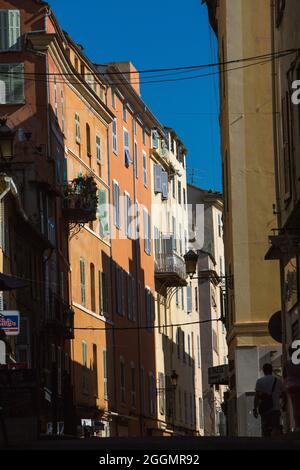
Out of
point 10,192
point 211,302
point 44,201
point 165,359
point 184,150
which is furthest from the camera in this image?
point 211,302

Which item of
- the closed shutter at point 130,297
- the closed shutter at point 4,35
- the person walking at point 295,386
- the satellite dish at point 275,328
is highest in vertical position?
the closed shutter at point 4,35

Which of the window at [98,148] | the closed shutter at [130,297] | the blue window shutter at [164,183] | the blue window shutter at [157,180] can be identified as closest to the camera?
the window at [98,148]

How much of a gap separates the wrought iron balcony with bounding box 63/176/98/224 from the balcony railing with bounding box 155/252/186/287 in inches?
709

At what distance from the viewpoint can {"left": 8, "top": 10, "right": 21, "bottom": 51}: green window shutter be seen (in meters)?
46.7

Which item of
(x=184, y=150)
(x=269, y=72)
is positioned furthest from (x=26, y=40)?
(x=184, y=150)

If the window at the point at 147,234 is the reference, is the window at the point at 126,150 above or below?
above

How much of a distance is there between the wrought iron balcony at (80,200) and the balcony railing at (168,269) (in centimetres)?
1800

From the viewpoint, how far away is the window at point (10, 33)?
4662cm

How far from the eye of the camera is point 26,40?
46.2 meters

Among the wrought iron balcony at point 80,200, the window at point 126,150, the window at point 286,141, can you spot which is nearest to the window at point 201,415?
the window at point 126,150

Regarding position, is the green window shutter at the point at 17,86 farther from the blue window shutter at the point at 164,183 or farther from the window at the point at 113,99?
the blue window shutter at the point at 164,183

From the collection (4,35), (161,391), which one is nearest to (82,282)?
(4,35)

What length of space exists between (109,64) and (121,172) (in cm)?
514
